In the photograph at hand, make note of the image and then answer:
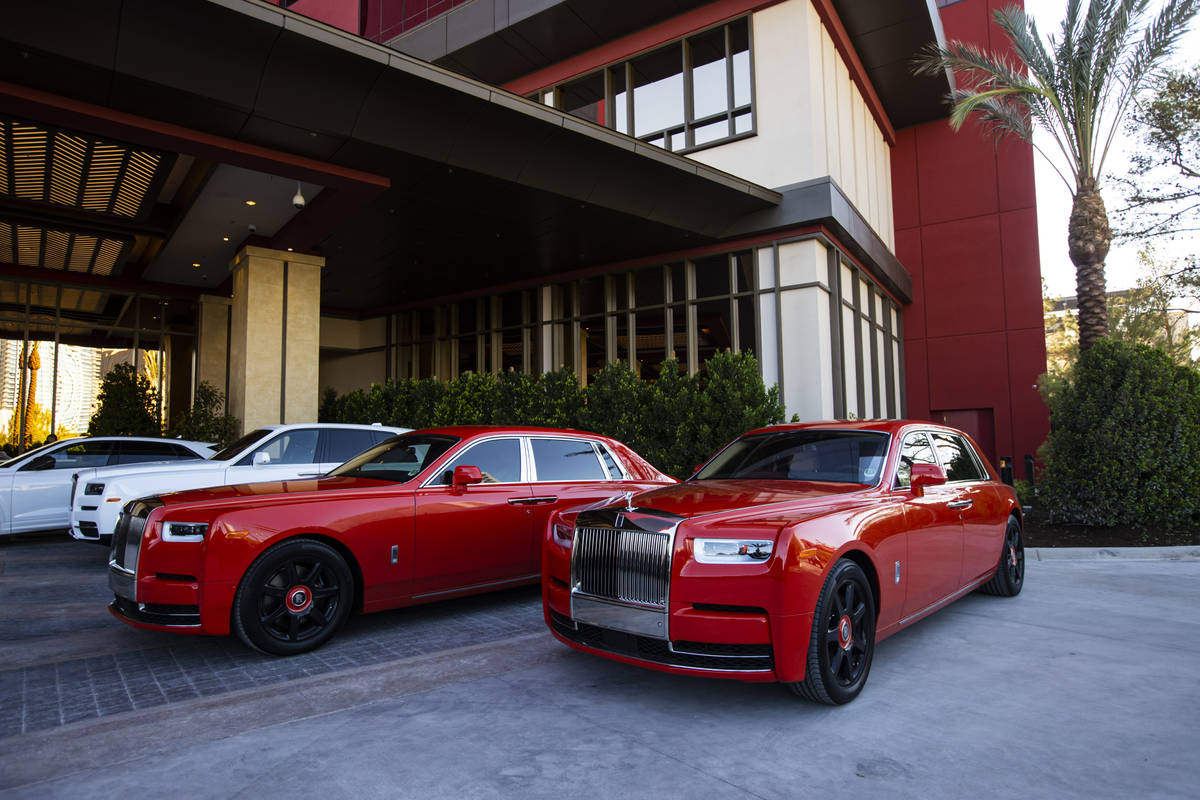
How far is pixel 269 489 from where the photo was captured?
5484mm

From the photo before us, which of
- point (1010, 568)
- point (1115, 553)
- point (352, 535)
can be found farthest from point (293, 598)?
point (1115, 553)

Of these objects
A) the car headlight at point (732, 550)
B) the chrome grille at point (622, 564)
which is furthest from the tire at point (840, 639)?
the chrome grille at point (622, 564)

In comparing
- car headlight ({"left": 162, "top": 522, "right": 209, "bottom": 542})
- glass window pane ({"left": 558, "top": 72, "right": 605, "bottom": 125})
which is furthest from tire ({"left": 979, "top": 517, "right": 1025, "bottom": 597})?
glass window pane ({"left": 558, "top": 72, "right": 605, "bottom": 125})

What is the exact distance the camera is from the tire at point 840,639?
3.86 meters

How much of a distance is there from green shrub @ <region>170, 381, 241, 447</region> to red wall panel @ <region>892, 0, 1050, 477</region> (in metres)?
20.6

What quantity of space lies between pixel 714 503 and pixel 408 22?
23.1 m

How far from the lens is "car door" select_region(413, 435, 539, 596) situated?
5.81 m

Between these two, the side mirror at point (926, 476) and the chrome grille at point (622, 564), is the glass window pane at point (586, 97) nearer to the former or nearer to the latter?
the side mirror at point (926, 476)

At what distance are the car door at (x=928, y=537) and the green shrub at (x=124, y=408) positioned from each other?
17606 millimetres

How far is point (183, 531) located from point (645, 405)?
953cm

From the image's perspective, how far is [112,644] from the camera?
545 cm

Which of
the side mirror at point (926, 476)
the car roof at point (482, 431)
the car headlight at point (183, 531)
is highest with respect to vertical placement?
the car roof at point (482, 431)

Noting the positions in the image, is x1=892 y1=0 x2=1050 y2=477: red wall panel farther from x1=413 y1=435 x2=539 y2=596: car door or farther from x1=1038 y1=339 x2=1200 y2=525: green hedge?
x1=413 y1=435 x2=539 y2=596: car door

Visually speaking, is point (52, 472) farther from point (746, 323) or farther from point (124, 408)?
point (746, 323)
